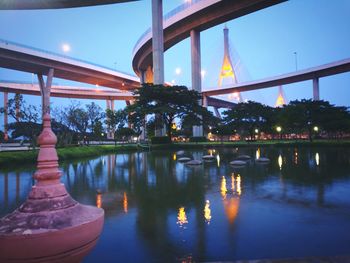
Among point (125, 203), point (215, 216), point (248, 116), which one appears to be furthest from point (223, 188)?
point (248, 116)

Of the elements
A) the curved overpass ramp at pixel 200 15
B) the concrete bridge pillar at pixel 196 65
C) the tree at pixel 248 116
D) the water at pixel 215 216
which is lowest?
the water at pixel 215 216

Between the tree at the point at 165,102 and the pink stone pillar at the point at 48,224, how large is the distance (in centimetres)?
3243

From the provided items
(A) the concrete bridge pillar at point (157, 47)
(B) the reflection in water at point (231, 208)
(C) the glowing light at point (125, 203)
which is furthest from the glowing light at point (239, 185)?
(A) the concrete bridge pillar at point (157, 47)

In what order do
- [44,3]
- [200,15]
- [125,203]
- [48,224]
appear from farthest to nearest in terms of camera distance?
[200,15] → [44,3] → [125,203] → [48,224]

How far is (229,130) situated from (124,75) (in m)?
28.4

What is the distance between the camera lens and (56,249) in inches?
104

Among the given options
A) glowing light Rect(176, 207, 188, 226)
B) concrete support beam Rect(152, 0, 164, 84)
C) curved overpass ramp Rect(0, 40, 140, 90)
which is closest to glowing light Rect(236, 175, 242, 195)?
glowing light Rect(176, 207, 188, 226)

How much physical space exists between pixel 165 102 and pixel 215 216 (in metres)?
31.2

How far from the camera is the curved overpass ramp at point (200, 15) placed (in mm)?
40750

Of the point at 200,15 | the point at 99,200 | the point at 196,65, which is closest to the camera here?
the point at 99,200

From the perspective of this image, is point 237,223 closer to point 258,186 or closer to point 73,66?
point 258,186

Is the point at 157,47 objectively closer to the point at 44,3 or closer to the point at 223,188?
the point at 44,3

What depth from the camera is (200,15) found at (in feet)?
145

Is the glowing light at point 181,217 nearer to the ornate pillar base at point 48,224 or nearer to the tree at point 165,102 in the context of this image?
the ornate pillar base at point 48,224
